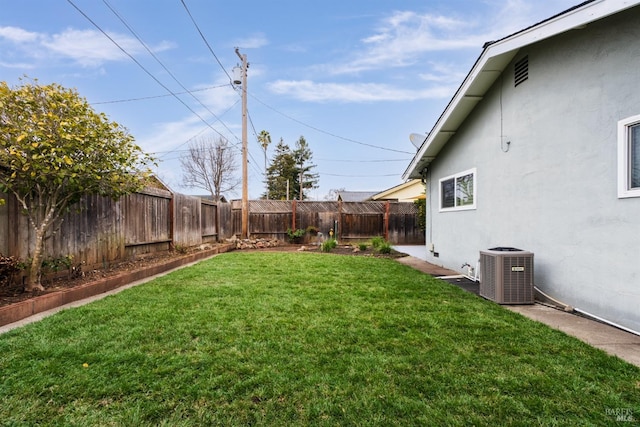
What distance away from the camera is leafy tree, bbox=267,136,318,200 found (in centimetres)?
3750

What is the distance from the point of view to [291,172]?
122 ft

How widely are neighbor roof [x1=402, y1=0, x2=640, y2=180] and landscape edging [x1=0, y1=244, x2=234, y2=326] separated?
6.81m

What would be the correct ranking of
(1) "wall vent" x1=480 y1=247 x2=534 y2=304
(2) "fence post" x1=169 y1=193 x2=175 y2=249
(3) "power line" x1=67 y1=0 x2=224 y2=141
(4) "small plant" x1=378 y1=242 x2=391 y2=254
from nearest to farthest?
(1) "wall vent" x1=480 y1=247 x2=534 y2=304 < (3) "power line" x1=67 y1=0 x2=224 y2=141 < (2) "fence post" x1=169 y1=193 x2=175 y2=249 < (4) "small plant" x1=378 y1=242 x2=391 y2=254

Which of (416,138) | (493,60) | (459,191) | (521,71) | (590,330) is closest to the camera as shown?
(590,330)

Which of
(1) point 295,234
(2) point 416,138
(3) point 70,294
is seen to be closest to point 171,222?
(3) point 70,294

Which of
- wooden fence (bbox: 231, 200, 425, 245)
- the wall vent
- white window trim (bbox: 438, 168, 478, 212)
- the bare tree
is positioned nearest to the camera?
the wall vent

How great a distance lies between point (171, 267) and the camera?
6.85m

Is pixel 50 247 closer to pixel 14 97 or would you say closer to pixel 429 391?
pixel 14 97

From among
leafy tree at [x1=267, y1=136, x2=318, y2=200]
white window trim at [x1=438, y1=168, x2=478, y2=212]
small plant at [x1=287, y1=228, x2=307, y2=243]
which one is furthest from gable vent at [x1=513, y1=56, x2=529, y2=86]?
leafy tree at [x1=267, y1=136, x2=318, y2=200]

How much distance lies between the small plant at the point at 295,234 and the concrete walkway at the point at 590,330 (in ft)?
31.2

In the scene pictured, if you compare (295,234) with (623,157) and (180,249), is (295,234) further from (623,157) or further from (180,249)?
(623,157)

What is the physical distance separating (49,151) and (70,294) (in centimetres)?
191

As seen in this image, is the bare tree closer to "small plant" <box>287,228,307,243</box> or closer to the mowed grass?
"small plant" <box>287,228,307,243</box>

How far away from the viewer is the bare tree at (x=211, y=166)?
89.1ft
